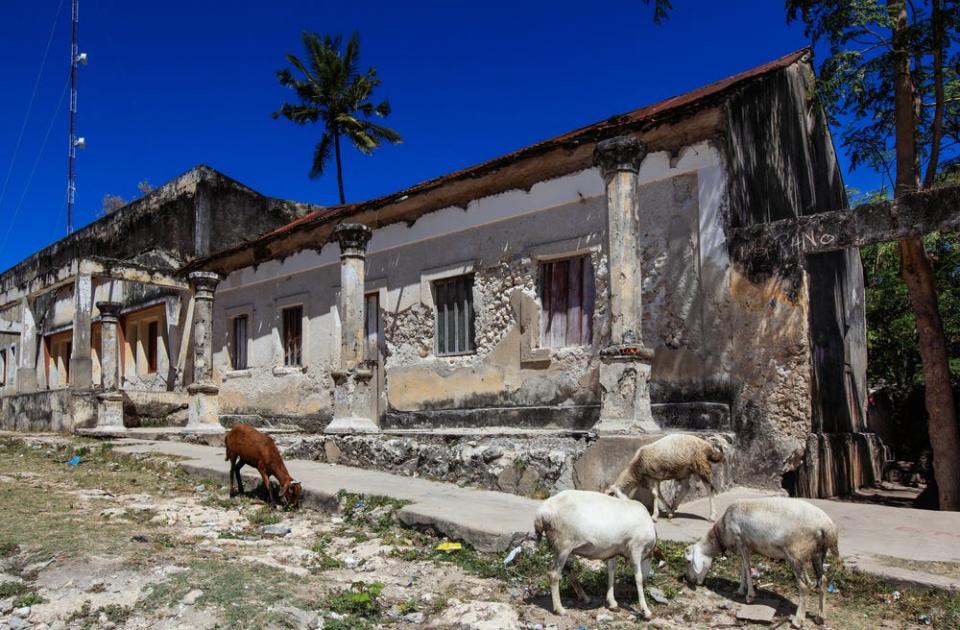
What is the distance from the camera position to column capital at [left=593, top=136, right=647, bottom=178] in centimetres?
768

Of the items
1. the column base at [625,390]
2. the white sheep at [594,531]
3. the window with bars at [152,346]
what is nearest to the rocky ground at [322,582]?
the white sheep at [594,531]

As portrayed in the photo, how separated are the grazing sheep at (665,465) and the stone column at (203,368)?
9311 millimetres

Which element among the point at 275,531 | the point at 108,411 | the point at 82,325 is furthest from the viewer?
the point at 82,325

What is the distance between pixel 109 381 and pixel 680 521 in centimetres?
1433

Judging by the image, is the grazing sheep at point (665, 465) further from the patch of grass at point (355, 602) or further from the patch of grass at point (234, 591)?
the patch of grass at point (234, 591)

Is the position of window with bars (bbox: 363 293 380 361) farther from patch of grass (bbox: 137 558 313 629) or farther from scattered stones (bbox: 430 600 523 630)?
scattered stones (bbox: 430 600 523 630)

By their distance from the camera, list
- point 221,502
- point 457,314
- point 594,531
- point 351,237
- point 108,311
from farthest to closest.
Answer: point 108,311 < point 457,314 < point 351,237 < point 221,502 < point 594,531

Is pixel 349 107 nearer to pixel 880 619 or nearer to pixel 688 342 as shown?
pixel 688 342

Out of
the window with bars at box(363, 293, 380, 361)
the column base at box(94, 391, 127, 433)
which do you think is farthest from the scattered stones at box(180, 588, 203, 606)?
the column base at box(94, 391, 127, 433)

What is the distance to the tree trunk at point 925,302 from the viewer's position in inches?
372

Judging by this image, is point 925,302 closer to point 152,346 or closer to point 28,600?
point 28,600

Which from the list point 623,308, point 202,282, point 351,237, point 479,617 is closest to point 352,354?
point 351,237

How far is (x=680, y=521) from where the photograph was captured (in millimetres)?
6312

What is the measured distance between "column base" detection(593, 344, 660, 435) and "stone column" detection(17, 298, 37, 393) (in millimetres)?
23957
